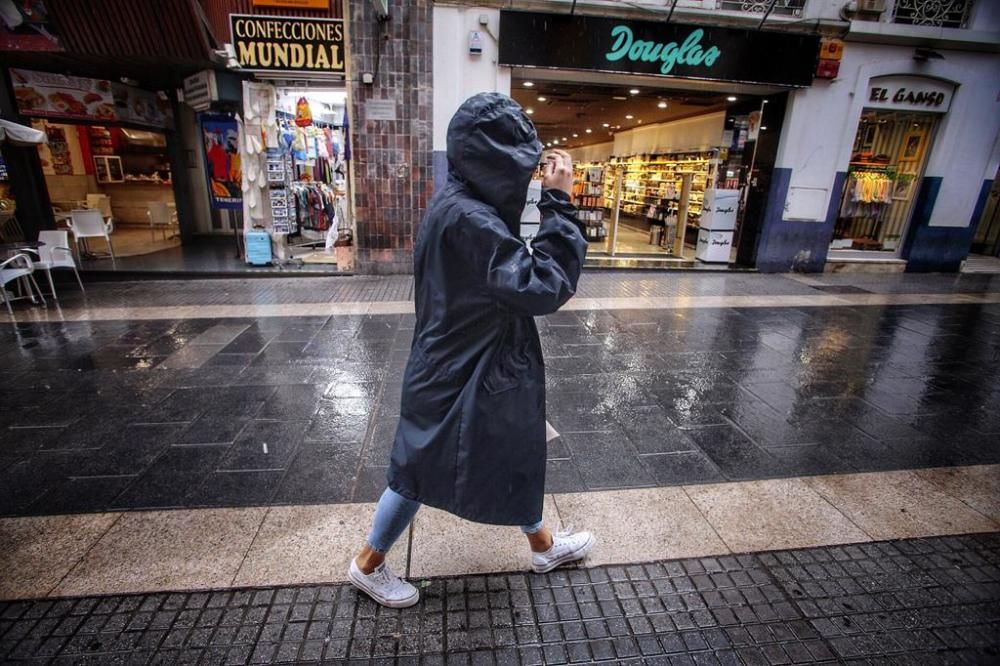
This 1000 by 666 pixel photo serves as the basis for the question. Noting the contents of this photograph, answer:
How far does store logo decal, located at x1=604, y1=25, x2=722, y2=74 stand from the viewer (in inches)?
321

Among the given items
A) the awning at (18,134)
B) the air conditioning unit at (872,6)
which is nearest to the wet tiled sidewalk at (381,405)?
the awning at (18,134)

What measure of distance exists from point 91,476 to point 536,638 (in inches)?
110

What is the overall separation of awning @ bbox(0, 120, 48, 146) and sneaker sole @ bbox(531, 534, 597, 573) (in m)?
8.54

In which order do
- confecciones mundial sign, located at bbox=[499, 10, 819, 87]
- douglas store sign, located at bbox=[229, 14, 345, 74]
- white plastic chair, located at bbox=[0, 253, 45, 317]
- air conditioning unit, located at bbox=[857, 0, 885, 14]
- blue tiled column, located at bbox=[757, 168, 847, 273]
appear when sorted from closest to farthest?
white plastic chair, located at bbox=[0, 253, 45, 317] → douglas store sign, located at bbox=[229, 14, 345, 74] → confecciones mundial sign, located at bbox=[499, 10, 819, 87] → air conditioning unit, located at bbox=[857, 0, 885, 14] → blue tiled column, located at bbox=[757, 168, 847, 273]

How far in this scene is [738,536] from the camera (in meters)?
2.68

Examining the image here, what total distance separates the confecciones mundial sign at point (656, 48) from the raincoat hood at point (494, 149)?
721 centimetres

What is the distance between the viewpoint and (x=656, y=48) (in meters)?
8.27

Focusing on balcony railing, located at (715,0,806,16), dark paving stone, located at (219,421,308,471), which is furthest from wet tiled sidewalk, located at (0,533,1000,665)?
balcony railing, located at (715,0,806,16)

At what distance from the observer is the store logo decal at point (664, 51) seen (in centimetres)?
816

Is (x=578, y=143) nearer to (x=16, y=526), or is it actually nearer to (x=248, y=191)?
(x=248, y=191)

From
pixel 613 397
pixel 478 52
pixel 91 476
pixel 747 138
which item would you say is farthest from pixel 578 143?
pixel 91 476

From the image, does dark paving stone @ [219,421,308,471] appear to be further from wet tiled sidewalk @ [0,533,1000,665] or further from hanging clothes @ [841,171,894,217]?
hanging clothes @ [841,171,894,217]

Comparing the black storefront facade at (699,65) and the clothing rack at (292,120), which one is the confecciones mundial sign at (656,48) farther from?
the clothing rack at (292,120)

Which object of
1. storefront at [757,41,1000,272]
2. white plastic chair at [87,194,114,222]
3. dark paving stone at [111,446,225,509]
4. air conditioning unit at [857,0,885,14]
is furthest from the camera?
white plastic chair at [87,194,114,222]
